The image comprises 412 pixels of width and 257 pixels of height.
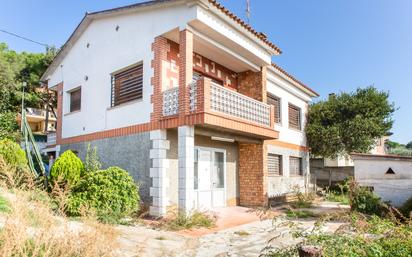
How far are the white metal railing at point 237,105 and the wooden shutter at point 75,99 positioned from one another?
23.9 feet

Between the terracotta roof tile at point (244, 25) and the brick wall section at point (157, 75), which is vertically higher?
the terracotta roof tile at point (244, 25)

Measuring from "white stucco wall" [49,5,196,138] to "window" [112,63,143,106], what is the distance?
250mm

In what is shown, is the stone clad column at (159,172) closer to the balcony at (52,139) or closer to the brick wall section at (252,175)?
the brick wall section at (252,175)

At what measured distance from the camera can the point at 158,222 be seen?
930 cm

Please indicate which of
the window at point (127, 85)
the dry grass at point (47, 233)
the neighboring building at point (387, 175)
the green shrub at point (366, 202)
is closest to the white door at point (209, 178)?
the window at point (127, 85)

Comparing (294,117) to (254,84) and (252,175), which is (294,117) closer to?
(254,84)

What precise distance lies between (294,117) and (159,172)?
36.0 ft

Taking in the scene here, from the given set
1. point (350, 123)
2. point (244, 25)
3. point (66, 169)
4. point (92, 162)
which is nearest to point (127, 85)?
point (92, 162)

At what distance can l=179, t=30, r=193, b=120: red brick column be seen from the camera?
9.84m

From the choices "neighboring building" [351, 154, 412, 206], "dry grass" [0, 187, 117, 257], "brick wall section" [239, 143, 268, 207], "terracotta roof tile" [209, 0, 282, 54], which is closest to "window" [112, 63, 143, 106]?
"terracotta roof tile" [209, 0, 282, 54]

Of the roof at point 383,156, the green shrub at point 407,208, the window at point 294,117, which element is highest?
the window at point 294,117

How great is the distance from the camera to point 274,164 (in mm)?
16062

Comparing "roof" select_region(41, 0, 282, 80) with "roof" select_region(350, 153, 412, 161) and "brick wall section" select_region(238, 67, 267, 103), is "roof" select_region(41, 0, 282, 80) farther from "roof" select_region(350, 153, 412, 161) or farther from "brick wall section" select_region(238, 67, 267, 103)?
"roof" select_region(350, 153, 412, 161)

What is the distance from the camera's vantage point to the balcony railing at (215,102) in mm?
9703
